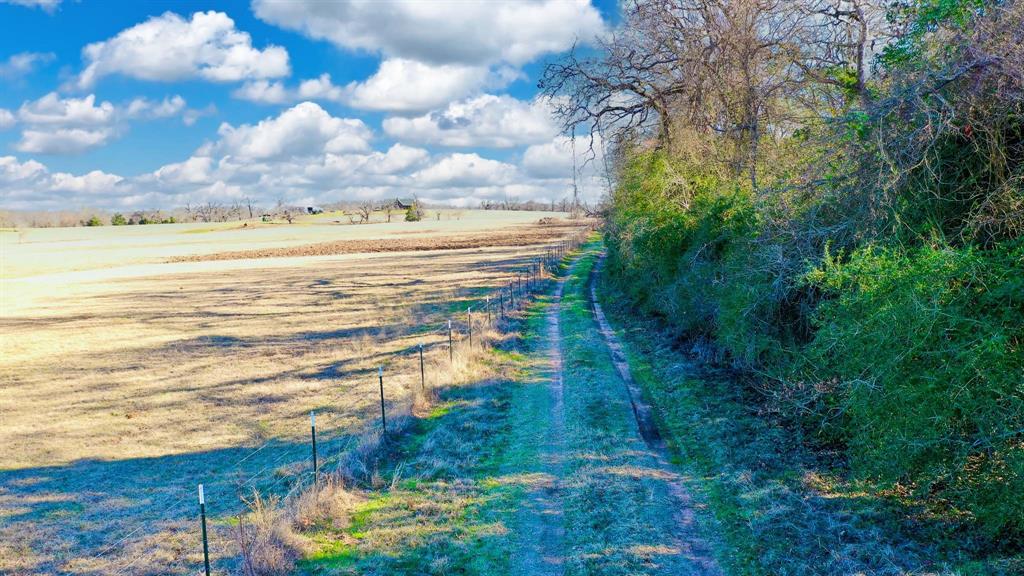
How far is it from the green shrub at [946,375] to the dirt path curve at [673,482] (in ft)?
7.54

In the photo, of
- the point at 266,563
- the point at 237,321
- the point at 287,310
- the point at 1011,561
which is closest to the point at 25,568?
the point at 266,563

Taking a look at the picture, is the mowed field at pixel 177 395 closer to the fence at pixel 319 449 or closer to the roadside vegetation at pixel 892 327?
the fence at pixel 319 449

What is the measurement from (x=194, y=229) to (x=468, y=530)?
527 ft

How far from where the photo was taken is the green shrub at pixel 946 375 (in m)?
6.29

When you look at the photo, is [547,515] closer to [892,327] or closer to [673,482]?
[673,482]

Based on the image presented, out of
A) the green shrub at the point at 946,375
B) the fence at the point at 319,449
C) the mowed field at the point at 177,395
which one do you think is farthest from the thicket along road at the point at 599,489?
the mowed field at the point at 177,395

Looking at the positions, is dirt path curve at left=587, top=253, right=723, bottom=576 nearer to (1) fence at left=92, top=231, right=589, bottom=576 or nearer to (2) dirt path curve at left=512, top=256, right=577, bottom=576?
(2) dirt path curve at left=512, top=256, right=577, bottom=576

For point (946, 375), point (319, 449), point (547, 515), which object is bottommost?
point (319, 449)

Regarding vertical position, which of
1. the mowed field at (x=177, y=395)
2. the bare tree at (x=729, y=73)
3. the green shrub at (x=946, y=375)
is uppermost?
the bare tree at (x=729, y=73)

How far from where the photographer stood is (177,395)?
1772 cm

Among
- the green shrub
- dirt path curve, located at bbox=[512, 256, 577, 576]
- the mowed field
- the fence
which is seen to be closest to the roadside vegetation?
the green shrub

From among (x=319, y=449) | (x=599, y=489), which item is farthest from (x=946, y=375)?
(x=319, y=449)

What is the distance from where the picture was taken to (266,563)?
7.53 metres

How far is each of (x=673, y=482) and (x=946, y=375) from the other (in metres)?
3.93
